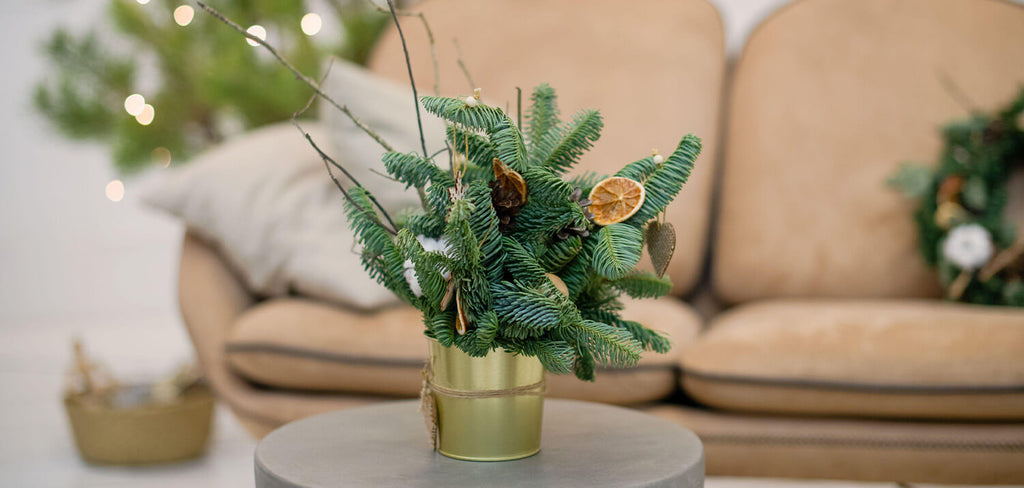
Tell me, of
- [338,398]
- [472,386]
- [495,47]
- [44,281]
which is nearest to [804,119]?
[495,47]

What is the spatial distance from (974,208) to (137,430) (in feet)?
4.93

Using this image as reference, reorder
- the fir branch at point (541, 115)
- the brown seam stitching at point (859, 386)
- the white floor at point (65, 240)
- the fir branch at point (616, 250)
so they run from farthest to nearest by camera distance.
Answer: the white floor at point (65, 240) → the brown seam stitching at point (859, 386) → the fir branch at point (541, 115) → the fir branch at point (616, 250)

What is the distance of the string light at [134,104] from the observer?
2.02 meters

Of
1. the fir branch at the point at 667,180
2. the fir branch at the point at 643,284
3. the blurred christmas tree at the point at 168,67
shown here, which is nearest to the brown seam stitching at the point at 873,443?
the fir branch at the point at 643,284

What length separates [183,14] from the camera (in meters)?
1.98

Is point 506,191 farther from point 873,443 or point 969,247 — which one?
point 969,247

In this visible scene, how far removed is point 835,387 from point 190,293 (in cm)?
104

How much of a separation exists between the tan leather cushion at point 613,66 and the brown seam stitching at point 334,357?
1.31 feet

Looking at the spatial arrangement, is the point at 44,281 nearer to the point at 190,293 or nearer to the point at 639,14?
the point at 190,293

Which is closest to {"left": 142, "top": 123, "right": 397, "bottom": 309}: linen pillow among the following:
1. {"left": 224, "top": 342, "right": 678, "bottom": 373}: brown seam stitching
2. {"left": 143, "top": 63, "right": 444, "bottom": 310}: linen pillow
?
{"left": 143, "top": 63, "right": 444, "bottom": 310}: linen pillow

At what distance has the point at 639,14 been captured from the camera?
5.61ft

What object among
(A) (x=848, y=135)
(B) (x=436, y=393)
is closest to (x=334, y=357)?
(B) (x=436, y=393)

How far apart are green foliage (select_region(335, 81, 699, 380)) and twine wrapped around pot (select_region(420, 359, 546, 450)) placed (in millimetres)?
41

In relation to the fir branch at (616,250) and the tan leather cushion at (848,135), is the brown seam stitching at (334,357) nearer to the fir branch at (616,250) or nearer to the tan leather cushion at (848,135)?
the tan leather cushion at (848,135)
